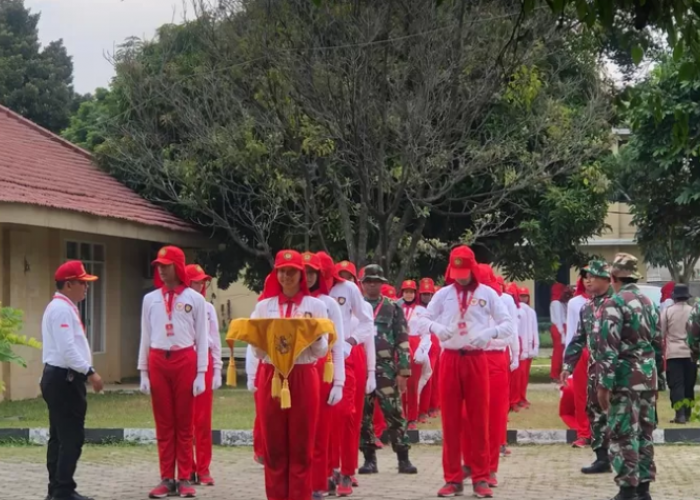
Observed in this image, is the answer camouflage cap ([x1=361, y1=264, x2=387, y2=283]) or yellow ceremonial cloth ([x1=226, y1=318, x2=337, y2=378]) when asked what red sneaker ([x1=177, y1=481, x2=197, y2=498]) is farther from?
camouflage cap ([x1=361, y1=264, x2=387, y2=283])

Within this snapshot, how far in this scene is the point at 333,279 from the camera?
1105cm

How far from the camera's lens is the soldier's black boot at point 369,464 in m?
12.2

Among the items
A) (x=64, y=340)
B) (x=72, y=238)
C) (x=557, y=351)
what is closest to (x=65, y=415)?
(x=64, y=340)

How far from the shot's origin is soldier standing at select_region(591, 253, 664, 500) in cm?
→ 959

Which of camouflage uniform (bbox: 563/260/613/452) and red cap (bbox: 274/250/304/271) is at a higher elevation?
red cap (bbox: 274/250/304/271)

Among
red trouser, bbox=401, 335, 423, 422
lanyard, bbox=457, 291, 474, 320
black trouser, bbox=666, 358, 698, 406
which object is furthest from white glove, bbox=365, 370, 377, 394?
black trouser, bbox=666, 358, 698, 406

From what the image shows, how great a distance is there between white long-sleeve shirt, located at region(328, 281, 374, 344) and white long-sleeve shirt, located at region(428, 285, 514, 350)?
0.59 meters

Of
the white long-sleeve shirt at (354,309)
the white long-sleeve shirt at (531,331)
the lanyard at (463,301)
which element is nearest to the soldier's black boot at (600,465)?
the lanyard at (463,301)

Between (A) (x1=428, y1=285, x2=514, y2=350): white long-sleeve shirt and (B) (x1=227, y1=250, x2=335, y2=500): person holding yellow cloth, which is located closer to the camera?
(B) (x1=227, y1=250, x2=335, y2=500): person holding yellow cloth

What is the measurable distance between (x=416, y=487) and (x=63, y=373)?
353cm

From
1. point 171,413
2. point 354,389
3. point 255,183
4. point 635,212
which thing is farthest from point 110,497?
point 635,212

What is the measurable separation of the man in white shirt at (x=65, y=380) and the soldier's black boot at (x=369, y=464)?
10.9 feet

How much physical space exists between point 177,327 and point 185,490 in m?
1.43

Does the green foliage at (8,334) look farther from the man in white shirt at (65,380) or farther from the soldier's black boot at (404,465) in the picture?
the soldier's black boot at (404,465)
